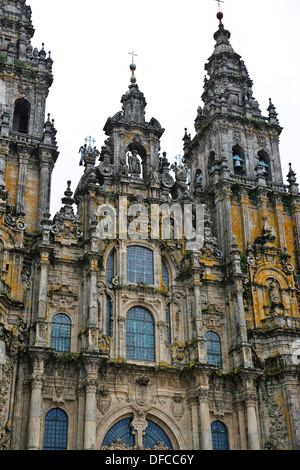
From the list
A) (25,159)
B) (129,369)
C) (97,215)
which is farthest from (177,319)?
(25,159)

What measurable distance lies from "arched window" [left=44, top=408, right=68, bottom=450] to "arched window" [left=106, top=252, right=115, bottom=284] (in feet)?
22.1

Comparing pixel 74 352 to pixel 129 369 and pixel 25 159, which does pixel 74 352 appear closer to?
→ pixel 129 369

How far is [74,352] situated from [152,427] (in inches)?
186

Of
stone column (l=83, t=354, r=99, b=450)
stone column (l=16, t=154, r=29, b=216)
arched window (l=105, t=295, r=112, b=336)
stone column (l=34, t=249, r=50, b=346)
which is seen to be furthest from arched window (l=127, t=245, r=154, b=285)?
stone column (l=16, t=154, r=29, b=216)

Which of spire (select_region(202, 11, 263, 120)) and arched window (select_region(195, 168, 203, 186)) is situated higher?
spire (select_region(202, 11, 263, 120))

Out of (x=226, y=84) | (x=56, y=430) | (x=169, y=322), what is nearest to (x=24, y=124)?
(x=226, y=84)

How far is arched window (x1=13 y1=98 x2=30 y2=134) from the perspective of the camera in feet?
124

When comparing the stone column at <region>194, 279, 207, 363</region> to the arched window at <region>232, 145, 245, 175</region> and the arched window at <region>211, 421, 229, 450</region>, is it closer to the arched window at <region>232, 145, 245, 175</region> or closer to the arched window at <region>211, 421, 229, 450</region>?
the arched window at <region>211, 421, 229, 450</region>

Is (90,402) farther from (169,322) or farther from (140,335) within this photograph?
(169,322)

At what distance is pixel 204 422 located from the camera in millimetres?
30250

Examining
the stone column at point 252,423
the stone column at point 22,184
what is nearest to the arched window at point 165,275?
the stone column at point 252,423

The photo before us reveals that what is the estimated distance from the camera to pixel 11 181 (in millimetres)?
34281

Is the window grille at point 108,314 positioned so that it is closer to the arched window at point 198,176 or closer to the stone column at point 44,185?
the stone column at point 44,185

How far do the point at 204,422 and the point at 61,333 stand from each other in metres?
7.32
